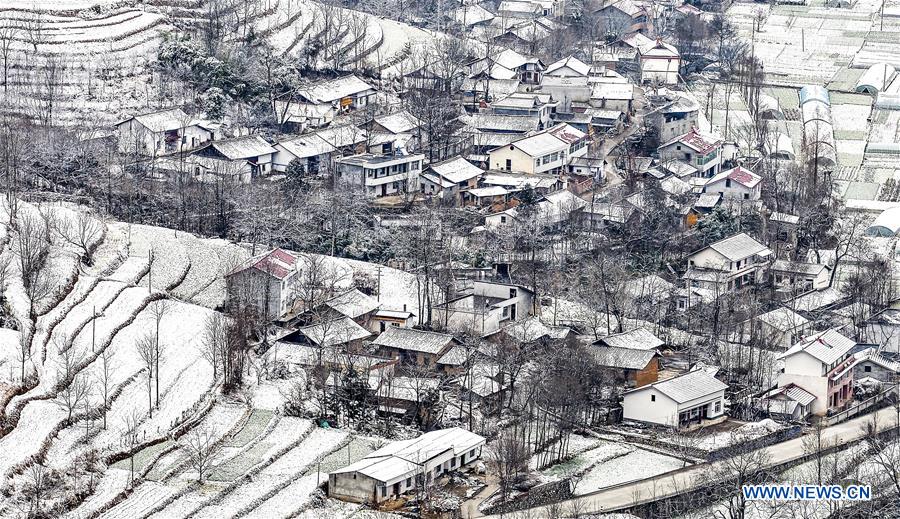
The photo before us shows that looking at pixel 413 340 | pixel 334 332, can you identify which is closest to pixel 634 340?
pixel 413 340

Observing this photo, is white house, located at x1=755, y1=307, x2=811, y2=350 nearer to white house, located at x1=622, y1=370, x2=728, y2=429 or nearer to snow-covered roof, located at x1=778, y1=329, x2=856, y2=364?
snow-covered roof, located at x1=778, y1=329, x2=856, y2=364

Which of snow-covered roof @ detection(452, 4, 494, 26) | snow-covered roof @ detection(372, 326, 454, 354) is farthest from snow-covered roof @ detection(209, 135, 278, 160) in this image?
snow-covered roof @ detection(452, 4, 494, 26)

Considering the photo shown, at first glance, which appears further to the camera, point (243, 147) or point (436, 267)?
point (243, 147)

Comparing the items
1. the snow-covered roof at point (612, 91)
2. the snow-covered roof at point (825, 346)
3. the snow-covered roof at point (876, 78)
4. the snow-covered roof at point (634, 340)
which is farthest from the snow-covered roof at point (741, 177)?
the snow-covered roof at point (876, 78)

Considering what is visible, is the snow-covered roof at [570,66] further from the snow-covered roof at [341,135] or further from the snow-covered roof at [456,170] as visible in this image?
the snow-covered roof at [456,170]

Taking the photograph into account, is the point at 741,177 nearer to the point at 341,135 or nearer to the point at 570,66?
the point at 570,66

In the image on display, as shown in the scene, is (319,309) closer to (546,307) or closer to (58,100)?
(546,307)

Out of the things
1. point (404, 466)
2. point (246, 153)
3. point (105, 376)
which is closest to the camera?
point (404, 466)
